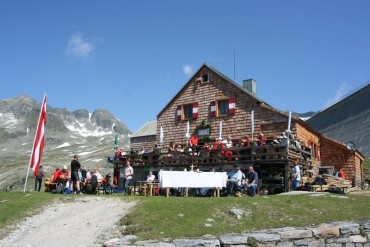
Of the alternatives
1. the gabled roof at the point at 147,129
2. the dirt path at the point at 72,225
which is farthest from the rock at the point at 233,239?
the gabled roof at the point at 147,129

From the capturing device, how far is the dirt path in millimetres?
12766

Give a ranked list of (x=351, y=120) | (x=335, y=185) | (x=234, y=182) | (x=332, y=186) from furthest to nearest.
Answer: (x=351, y=120)
(x=335, y=185)
(x=332, y=186)
(x=234, y=182)

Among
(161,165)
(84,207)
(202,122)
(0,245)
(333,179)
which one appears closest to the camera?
(0,245)

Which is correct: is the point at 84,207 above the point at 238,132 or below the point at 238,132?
below

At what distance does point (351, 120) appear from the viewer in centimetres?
4981

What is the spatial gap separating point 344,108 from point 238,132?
2992 cm

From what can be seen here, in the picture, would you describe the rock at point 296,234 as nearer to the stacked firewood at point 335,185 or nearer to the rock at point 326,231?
the rock at point 326,231

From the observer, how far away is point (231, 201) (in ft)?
50.6

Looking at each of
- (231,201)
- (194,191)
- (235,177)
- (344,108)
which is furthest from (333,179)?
(344,108)

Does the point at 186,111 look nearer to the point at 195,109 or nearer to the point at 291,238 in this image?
the point at 195,109

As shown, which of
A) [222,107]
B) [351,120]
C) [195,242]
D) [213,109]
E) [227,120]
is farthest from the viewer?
[351,120]

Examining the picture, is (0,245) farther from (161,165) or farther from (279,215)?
(161,165)

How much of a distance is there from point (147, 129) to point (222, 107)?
33.9ft

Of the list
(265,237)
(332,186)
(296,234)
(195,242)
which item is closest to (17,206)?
(195,242)
